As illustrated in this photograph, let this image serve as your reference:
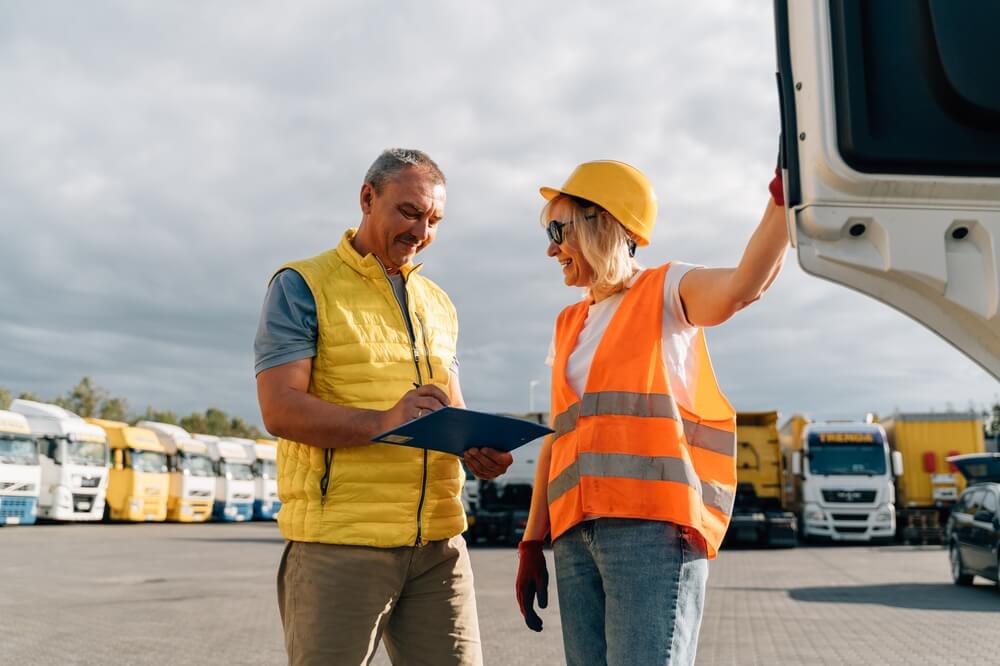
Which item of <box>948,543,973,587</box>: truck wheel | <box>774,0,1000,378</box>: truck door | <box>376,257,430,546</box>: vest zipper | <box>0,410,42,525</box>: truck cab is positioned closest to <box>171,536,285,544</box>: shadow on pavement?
<box>0,410,42,525</box>: truck cab

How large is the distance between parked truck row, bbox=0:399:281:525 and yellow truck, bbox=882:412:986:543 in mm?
17046

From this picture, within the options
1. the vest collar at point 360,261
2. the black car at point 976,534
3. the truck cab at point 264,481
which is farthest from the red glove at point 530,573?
the truck cab at point 264,481

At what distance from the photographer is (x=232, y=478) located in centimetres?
3734

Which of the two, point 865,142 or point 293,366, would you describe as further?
point 293,366

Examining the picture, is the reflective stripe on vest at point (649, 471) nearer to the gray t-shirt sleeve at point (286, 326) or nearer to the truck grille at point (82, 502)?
the gray t-shirt sleeve at point (286, 326)

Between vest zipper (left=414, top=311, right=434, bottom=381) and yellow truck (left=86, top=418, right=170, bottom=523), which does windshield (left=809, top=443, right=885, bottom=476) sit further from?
vest zipper (left=414, top=311, right=434, bottom=381)

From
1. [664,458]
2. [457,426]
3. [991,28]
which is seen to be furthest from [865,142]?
[457,426]

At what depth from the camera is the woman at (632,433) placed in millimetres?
2297

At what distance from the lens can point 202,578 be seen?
14.4 metres

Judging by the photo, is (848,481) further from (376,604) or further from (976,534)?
(376,604)

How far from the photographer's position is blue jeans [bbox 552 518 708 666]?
226 centimetres

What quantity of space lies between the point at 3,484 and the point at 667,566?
28556 mm

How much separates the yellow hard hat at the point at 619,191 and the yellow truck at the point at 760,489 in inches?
838

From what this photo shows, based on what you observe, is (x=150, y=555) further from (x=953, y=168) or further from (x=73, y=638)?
(x=953, y=168)
